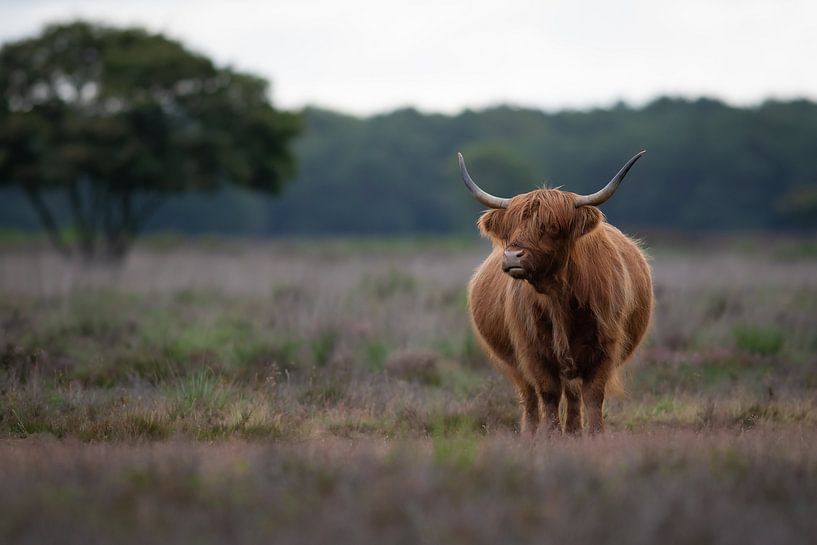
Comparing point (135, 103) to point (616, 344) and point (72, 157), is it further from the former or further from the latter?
point (616, 344)

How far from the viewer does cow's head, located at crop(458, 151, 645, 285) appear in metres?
6.01

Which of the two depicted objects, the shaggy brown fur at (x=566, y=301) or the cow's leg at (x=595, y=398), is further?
the cow's leg at (x=595, y=398)

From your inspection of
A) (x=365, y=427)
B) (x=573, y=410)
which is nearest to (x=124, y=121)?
(x=365, y=427)

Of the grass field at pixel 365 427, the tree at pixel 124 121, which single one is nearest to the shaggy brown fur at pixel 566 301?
the grass field at pixel 365 427

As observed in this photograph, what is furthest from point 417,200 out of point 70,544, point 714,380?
point 70,544

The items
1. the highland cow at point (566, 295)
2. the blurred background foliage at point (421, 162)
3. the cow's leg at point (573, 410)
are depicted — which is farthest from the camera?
the blurred background foliage at point (421, 162)

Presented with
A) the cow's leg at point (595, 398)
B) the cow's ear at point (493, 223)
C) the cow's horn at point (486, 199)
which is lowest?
the cow's leg at point (595, 398)

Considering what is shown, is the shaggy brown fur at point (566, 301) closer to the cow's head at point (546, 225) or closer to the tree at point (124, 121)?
the cow's head at point (546, 225)

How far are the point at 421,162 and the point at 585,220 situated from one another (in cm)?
7349

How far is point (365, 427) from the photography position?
23.5ft

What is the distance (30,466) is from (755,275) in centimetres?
1659

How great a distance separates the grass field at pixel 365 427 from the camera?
3727 mm

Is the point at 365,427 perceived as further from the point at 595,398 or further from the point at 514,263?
the point at 514,263

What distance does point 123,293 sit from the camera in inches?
621
